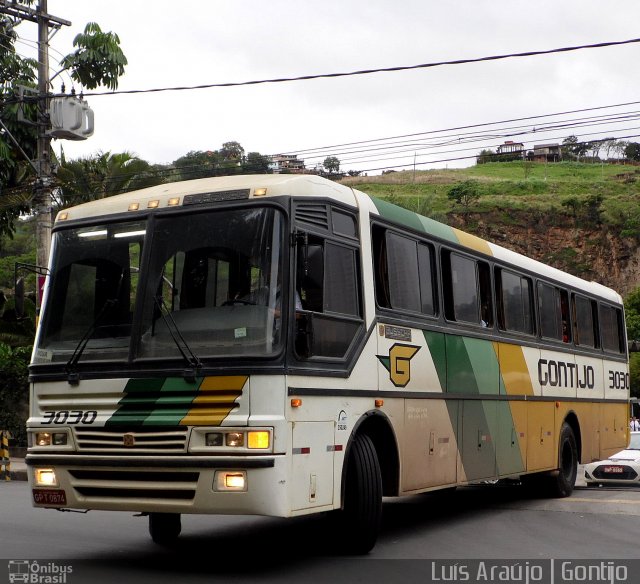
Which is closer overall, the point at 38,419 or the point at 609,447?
the point at 38,419

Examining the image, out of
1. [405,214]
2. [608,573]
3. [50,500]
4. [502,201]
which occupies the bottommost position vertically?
[608,573]

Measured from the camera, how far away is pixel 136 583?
304 inches

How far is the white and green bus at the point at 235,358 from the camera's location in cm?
795

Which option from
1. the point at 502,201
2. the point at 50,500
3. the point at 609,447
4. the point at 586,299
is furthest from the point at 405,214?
the point at 502,201

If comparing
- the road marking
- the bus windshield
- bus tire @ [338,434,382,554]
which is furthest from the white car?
the bus windshield

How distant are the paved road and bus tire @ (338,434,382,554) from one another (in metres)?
0.19

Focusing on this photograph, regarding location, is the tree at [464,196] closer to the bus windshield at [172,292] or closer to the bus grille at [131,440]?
the bus windshield at [172,292]

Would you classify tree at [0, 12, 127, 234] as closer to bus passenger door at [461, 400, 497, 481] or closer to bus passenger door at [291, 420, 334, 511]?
bus passenger door at [461, 400, 497, 481]

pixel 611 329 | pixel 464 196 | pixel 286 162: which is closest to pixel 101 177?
pixel 286 162

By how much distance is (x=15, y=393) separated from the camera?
2508 centimetres

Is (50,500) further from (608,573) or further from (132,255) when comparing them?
(608,573)

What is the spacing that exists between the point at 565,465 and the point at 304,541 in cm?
683

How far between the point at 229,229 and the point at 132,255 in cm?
90

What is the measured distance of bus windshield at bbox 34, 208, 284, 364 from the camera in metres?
8.17
